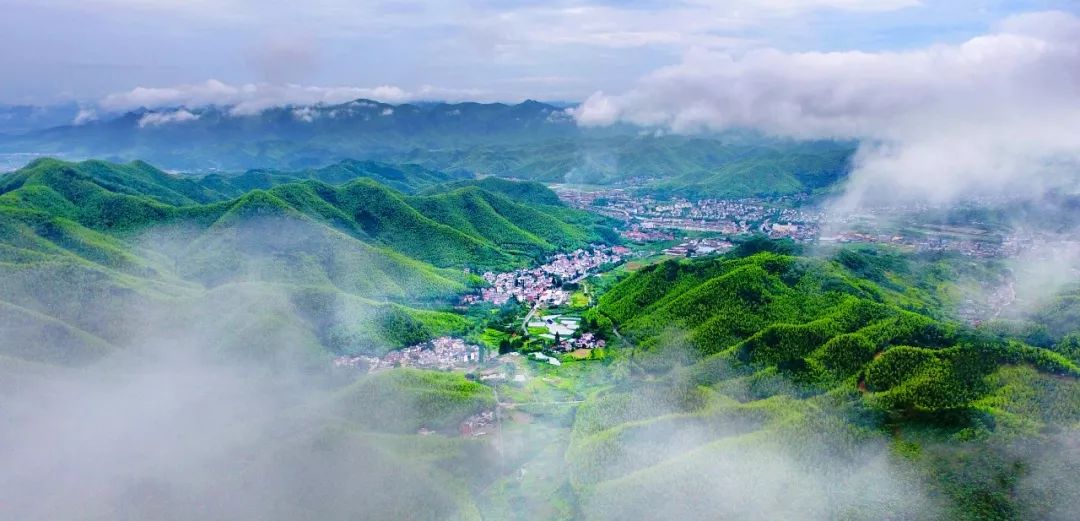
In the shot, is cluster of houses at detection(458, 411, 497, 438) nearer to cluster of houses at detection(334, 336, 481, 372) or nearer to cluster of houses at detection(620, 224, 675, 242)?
cluster of houses at detection(334, 336, 481, 372)

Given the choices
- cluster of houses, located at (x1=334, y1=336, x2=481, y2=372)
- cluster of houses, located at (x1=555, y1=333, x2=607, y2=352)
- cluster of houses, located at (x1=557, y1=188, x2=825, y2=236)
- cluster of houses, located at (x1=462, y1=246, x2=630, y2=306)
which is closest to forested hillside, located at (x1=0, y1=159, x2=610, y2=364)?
cluster of houses, located at (x1=334, y1=336, x2=481, y2=372)

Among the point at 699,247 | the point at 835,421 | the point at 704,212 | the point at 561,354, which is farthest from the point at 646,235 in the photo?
the point at 835,421

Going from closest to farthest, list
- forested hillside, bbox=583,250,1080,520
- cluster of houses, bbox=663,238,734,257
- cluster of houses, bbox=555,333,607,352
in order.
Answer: forested hillside, bbox=583,250,1080,520
cluster of houses, bbox=555,333,607,352
cluster of houses, bbox=663,238,734,257

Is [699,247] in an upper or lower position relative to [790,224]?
lower

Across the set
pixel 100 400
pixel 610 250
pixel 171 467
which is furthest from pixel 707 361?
pixel 610 250

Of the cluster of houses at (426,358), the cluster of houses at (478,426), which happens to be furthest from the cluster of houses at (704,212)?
the cluster of houses at (478,426)

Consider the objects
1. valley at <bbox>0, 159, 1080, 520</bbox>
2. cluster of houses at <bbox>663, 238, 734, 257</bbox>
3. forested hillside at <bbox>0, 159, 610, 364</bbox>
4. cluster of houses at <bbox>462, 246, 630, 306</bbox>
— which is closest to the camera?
valley at <bbox>0, 159, 1080, 520</bbox>

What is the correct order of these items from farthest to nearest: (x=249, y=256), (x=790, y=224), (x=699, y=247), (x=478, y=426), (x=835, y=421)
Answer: (x=790, y=224) → (x=699, y=247) → (x=249, y=256) → (x=478, y=426) → (x=835, y=421)

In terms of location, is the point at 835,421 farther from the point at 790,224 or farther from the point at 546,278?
the point at 790,224

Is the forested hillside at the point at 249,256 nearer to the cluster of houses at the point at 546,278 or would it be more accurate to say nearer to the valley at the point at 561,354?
the valley at the point at 561,354

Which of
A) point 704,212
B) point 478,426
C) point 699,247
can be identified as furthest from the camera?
point 704,212
